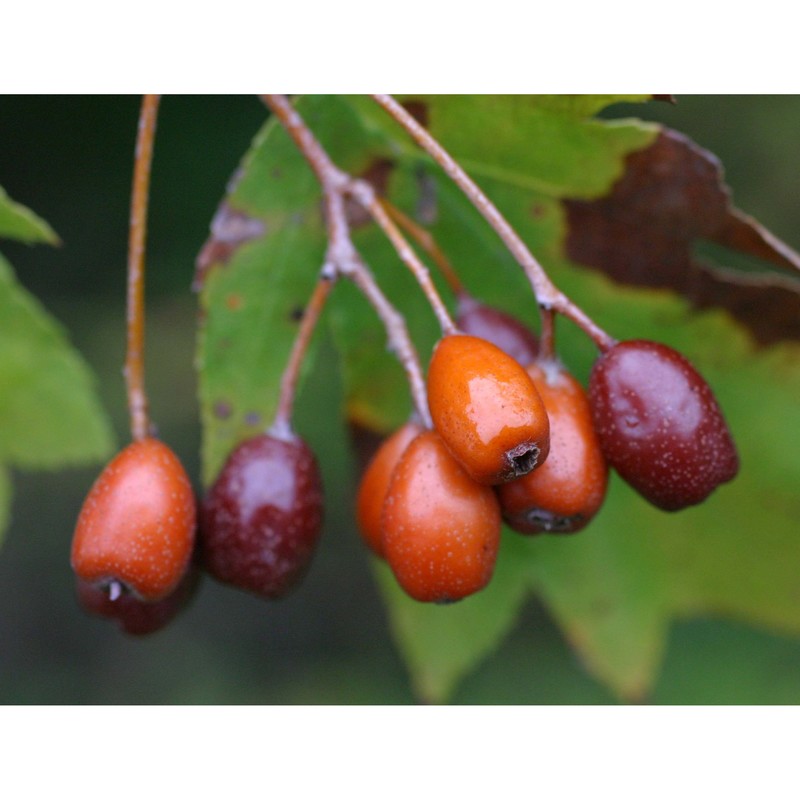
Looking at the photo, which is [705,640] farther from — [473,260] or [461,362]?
[461,362]

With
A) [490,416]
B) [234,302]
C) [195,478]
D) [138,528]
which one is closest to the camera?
[490,416]

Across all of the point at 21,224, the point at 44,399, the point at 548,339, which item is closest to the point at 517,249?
the point at 548,339

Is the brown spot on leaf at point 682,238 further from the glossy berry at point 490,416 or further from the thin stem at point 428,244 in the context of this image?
the glossy berry at point 490,416

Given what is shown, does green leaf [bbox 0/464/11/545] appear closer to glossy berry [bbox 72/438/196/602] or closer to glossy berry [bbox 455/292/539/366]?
glossy berry [bbox 72/438/196/602]

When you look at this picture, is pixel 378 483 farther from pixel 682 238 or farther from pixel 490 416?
pixel 682 238

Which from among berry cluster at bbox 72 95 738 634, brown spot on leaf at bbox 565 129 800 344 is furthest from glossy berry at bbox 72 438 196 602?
brown spot on leaf at bbox 565 129 800 344

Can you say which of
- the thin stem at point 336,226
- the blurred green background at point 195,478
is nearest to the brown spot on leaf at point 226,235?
the thin stem at point 336,226
